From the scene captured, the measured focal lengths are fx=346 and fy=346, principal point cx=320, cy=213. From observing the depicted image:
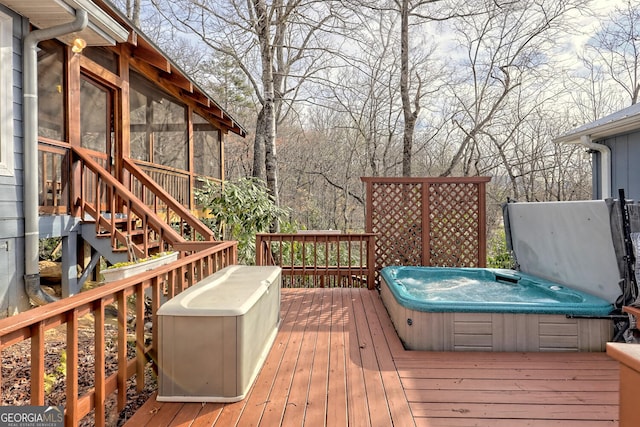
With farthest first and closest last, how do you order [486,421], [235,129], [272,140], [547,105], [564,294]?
[547,105]
[235,129]
[272,140]
[564,294]
[486,421]

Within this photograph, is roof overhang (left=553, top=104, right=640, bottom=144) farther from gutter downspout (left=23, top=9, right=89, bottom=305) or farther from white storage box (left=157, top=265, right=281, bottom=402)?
gutter downspout (left=23, top=9, right=89, bottom=305)

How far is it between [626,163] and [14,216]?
309 inches

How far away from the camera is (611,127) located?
16.6ft

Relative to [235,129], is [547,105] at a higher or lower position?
higher

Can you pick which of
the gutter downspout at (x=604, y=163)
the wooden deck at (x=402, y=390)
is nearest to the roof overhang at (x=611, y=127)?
the gutter downspout at (x=604, y=163)

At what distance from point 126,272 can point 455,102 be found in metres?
12.6

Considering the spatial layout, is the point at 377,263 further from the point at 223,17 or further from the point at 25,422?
the point at 223,17

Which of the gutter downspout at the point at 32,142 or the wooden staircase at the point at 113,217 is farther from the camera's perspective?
the wooden staircase at the point at 113,217

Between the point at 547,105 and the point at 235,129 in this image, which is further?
the point at 547,105

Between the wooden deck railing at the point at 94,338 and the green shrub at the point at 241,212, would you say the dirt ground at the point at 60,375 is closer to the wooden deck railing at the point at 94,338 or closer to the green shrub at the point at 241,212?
the wooden deck railing at the point at 94,338

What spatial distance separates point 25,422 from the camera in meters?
1.58

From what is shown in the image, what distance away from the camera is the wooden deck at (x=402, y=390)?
2.08m

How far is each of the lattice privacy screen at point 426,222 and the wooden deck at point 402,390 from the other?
257 centimetres

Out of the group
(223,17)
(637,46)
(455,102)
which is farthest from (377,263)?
(637,46)
